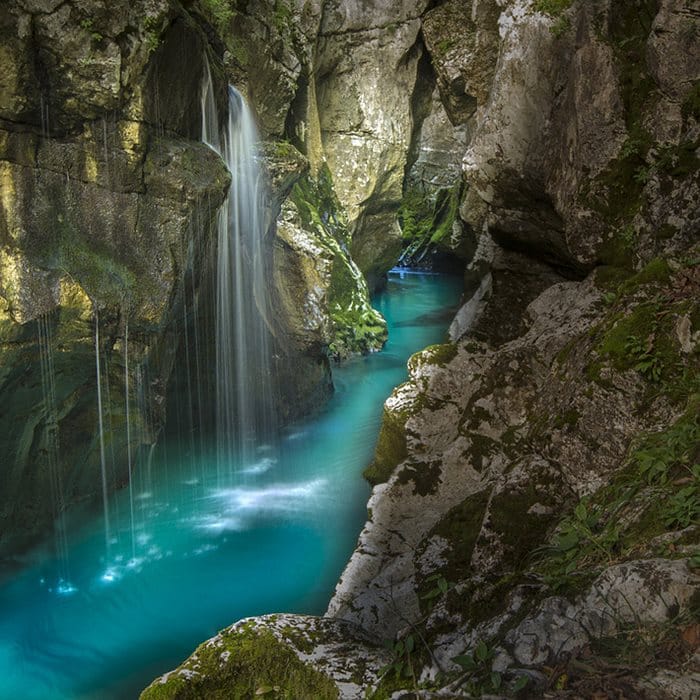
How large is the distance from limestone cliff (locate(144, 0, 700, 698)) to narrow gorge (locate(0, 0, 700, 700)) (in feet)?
0.08

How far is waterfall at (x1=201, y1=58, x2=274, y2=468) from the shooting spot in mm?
12594

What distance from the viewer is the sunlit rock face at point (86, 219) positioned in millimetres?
8156

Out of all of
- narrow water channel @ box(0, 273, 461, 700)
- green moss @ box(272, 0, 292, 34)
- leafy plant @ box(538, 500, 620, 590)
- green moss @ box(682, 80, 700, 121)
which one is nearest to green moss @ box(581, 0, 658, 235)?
green moss @ box(682, 80, 700, 121)

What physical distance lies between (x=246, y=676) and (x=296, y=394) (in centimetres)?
1140

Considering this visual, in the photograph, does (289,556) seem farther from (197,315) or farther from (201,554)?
(197,315)

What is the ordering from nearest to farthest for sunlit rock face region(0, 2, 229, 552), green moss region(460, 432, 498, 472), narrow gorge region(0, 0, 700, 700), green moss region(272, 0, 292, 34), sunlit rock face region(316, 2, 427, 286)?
narrow gorge region(0, 0, 700, 700), green moss region(460, 432, 498, 472), sunlit rock face region(0, 2, 229, 552), green moss region(272, 0, 292, 34), sunlit rock face region(316, 2, 427, 286)

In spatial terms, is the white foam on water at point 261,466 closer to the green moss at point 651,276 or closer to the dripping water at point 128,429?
the dripping water at point 128,429

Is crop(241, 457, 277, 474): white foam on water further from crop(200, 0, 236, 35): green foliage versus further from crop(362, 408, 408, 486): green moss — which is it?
crop(200, 0, 236, 35): green foliage

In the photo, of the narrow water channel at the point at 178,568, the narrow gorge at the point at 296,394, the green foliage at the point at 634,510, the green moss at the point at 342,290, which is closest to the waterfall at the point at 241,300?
the narrow gorge at the point at 296,394

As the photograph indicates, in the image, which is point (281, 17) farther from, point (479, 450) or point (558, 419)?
point (558, 419)

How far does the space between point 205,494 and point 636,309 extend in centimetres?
891

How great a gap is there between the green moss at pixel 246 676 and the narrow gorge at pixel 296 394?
0.02 metres

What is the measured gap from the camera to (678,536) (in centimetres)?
330

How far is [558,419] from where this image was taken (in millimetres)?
5605
